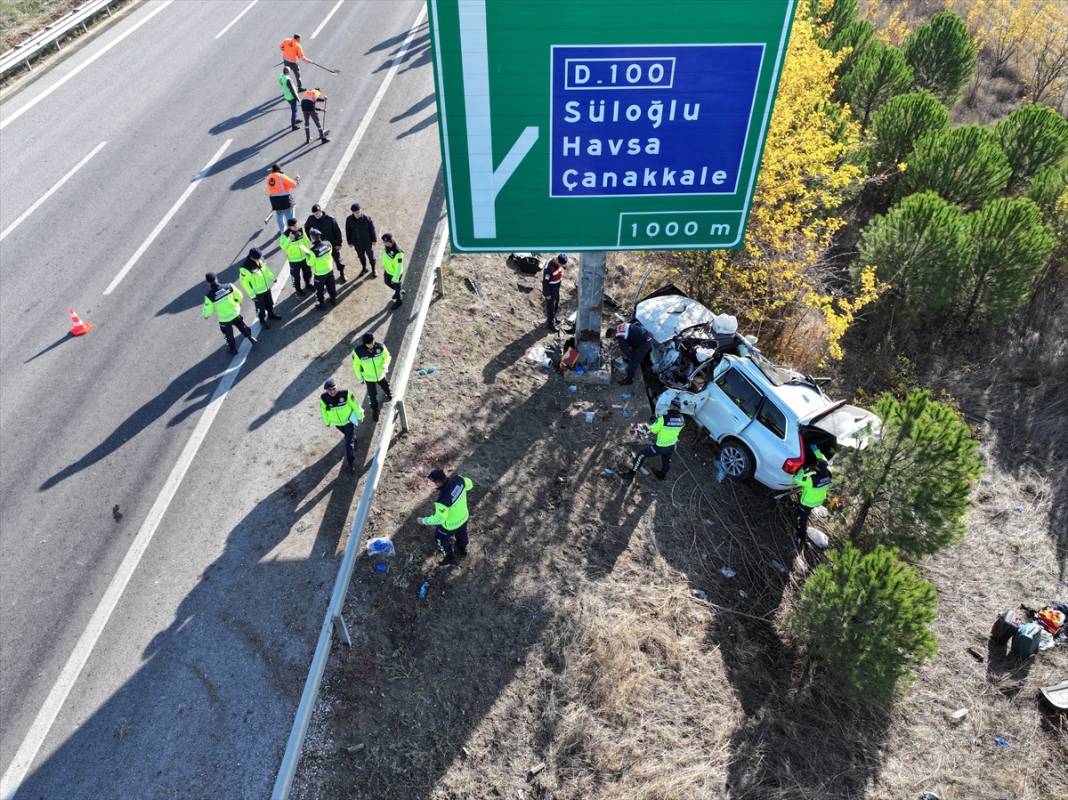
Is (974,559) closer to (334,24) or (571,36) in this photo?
(571,36)

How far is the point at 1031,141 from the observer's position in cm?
1722

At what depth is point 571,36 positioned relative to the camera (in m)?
8.12

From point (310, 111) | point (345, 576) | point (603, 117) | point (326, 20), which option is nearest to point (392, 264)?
point (603, 117)

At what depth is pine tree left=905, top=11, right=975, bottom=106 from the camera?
2109 cm

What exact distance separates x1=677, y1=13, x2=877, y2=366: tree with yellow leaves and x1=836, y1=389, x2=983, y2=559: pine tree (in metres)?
3.14

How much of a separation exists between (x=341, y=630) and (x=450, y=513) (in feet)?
6.31

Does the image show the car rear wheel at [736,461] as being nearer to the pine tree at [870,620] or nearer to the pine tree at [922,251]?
the pine tree at [870,620]

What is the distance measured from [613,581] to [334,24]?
22265mm

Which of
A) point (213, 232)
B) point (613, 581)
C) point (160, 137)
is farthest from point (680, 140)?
point (160, 137)

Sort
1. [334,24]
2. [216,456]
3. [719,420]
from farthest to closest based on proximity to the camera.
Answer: [334,24] → [719,420] → [216,456]

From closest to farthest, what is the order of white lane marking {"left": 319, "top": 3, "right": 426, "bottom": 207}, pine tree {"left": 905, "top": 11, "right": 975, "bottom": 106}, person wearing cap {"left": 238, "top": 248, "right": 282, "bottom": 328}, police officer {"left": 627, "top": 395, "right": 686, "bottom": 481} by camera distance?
police officer {"left": 627, "top": 395, "right": 686, "bottom": 481} → person wearing cap {"left": 238, "top": 248, "right": 282, "bottom": 328} → white lane marking {"left": 319, "top": 3, "right": 426, "bottom": 207} → pine tree {"left": 905, "top": 11, "right": 975, "bottom": 106}

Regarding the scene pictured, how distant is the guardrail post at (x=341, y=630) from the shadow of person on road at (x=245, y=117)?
49.8ft

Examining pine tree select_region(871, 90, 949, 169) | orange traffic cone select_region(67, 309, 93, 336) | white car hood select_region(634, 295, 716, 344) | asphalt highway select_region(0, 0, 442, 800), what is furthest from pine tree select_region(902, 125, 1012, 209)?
orange traffic cone select_region(67, 309, 93, 336)

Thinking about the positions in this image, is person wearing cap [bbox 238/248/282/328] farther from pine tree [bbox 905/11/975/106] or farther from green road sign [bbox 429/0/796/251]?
pine tree [bbox 905/11/975/106]
